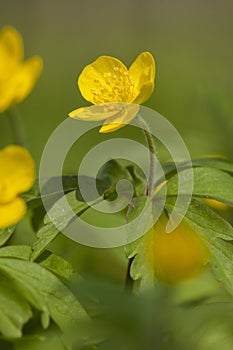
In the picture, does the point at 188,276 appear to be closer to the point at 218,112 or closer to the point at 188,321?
the point at 218,112

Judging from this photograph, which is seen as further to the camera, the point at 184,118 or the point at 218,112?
the point at 184,118

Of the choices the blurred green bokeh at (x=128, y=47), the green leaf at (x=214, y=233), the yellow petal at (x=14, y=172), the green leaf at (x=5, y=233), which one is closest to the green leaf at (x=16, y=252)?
the green leaf at (x=5, y=233)

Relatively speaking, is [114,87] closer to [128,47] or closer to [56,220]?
[56,220]

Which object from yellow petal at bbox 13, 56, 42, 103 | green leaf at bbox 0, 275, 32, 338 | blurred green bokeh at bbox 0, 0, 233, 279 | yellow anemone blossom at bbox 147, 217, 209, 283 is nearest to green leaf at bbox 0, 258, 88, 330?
green leaf at bbox 0, 275, 32, 338

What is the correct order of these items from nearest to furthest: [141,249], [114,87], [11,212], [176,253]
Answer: [11,212], [141,249], [114,87], [176,253]

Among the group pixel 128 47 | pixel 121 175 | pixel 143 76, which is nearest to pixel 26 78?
pixel 143 76

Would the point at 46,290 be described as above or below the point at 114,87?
below

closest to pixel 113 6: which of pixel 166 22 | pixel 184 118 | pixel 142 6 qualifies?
pixel 142 6
